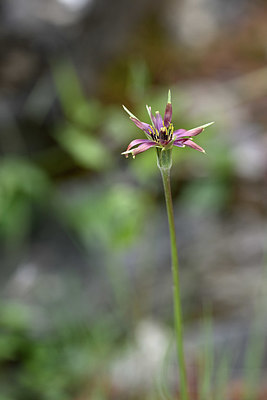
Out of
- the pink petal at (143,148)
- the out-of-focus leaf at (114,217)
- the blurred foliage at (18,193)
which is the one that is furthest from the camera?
the blurred foliage at (18,193)

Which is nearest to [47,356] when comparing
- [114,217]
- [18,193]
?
[114,217]

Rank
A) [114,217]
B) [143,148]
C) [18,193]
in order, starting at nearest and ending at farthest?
[143,148]
[114,217]
[18,193]

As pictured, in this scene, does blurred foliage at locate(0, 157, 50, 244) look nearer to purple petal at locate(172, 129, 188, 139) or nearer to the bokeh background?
the bokeh background

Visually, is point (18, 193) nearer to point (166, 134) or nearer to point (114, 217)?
point (114, 217)

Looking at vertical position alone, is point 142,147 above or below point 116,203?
below

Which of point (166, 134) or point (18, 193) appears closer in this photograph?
point (166, 134)

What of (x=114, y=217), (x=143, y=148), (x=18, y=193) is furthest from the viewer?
(x=18, y=193)

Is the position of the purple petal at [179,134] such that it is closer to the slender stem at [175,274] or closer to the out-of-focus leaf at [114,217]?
the slender stem at [175,274]

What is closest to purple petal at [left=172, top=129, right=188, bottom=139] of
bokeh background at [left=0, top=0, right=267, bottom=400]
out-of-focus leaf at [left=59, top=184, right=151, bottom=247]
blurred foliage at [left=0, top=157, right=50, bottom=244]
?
bokeh background at [left=0, top=0, right=267, bottom=400]

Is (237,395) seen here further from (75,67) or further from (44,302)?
(75,67)

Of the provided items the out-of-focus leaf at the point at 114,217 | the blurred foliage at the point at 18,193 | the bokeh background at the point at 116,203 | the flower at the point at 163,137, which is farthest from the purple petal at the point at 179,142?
the blurred foliage at the point at 18,193

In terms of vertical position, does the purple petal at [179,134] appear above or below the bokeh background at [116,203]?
below
